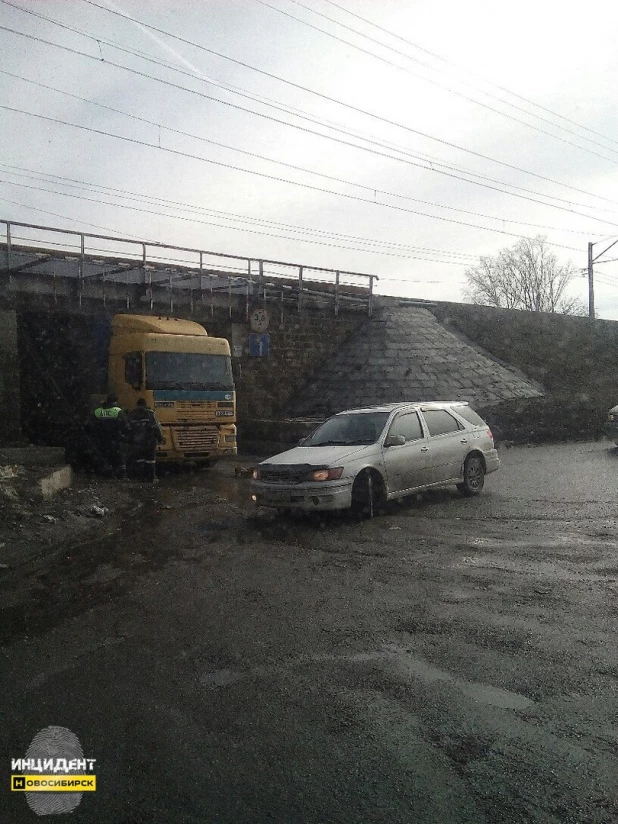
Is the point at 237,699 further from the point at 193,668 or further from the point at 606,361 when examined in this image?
the point at 606,361

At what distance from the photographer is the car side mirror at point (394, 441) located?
10195 mm

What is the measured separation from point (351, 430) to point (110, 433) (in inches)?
243

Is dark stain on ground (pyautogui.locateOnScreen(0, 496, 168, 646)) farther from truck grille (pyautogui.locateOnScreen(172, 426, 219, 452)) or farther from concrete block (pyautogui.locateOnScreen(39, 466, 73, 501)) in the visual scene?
truck grille (pyautogui.locateOnScreen(172, 426, 219, 452))

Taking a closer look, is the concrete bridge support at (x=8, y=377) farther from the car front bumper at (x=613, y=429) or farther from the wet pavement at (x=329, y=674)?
the car front bumper at (x=613, y=429)

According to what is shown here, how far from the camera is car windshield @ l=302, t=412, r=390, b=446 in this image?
10.5m

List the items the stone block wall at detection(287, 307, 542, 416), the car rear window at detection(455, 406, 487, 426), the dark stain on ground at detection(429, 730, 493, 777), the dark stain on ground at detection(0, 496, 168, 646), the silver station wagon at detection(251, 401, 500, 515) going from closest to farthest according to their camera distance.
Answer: the dark stain on ground at detection(429, 730, 493, 777) < the dark stain on ground at detection(0, 496, 168, 646) < the silver station wagon at detection(251, 401, 500, 515) < the car rear window at detection(455, 406, 487, 426) < the stone block wall at detection(287, 307, 542, 416)

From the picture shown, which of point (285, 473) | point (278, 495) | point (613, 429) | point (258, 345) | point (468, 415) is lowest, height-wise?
point (278, 495)

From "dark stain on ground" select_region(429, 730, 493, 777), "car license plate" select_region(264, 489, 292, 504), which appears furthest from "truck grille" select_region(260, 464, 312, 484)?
"dark stain on ground" select_region(429, 730, 493, 777)

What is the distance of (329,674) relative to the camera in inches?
173

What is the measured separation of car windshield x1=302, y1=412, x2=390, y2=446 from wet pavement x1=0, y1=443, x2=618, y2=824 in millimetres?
2065

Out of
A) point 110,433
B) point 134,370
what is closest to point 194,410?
point 134,370

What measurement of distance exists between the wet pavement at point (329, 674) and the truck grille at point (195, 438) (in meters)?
7.79

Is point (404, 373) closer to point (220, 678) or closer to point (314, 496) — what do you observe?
point (314, 496)

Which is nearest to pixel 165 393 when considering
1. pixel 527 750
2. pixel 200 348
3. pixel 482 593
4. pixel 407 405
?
pixel 200 348
